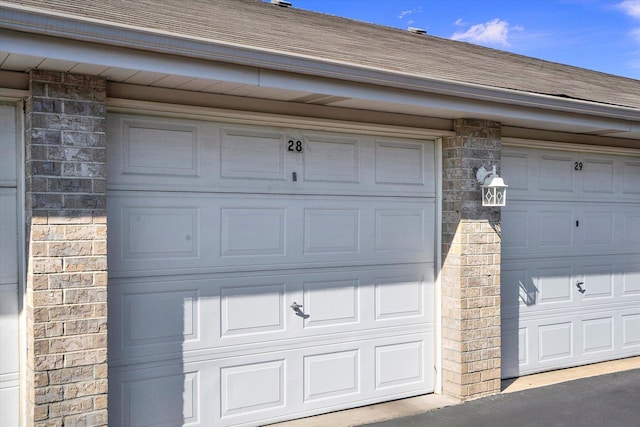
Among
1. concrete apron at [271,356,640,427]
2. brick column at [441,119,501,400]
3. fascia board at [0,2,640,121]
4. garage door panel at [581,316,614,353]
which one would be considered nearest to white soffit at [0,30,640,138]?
fascia board at [0,2,640,121]

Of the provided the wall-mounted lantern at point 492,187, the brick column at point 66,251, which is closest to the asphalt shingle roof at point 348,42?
the brick column at point 66,251

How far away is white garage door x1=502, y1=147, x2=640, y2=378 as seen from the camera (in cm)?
698

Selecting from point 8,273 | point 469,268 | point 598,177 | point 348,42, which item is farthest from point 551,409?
point 8,273

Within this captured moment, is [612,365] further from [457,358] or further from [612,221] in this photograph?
[457,358]

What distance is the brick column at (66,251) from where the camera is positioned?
4043 millimetres

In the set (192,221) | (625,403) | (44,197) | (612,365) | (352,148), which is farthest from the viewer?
(612,365)

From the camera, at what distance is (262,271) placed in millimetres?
5355

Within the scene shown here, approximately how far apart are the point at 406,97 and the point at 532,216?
8.73ft

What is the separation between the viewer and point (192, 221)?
5020 millimetres

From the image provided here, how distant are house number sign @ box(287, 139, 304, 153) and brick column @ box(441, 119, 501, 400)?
5.16ft

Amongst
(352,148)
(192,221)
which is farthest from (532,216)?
(192,221)

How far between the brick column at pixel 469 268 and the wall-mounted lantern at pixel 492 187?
3.0 inches

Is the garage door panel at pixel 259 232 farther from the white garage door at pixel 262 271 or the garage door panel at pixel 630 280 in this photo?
the garage door panel at pixel 630 280

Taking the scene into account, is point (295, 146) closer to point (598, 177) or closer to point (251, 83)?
point (251, 83)
